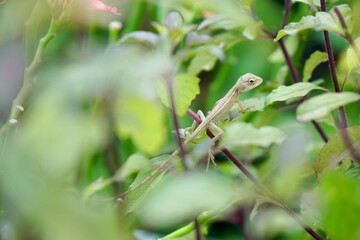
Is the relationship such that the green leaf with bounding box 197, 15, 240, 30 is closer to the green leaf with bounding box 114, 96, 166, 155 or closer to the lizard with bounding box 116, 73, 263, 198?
the lizard with bounding box 116, 73, 263, 198

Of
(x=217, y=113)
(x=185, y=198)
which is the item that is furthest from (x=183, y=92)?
(x=185, y=198)

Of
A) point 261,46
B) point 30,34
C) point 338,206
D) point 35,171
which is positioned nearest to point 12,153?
point 35,171

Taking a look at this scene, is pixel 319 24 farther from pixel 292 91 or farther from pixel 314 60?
pixel 314 60

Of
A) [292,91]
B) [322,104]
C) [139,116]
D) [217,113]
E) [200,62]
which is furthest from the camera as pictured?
[200,62]

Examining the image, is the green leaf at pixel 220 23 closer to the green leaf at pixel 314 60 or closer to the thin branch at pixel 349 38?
the green leaf at pixel 314 60

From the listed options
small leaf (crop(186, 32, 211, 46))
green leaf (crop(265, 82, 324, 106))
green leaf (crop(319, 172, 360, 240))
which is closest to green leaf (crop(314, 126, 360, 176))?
green leaf (crop(265, 82, 324, 106))

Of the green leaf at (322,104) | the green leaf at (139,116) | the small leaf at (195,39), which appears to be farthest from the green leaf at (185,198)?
the small leaf at (195,39)
